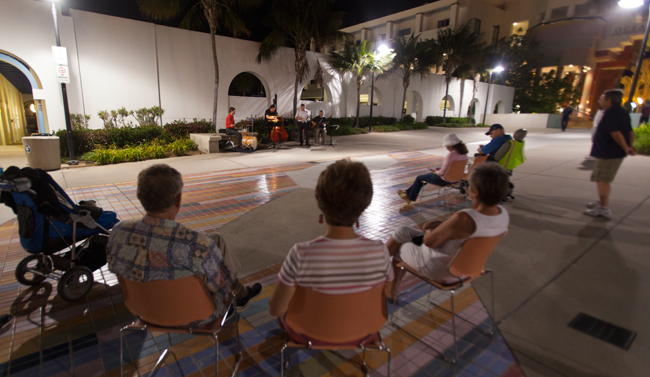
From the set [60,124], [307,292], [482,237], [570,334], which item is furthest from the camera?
[60,124]

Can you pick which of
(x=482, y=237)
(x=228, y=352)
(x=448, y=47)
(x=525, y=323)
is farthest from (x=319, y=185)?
(x=448, y=47)

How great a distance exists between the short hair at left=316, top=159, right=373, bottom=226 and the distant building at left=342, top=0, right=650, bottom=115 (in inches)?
1404

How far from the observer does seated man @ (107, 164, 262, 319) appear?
1574 mm

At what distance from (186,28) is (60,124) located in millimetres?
5942

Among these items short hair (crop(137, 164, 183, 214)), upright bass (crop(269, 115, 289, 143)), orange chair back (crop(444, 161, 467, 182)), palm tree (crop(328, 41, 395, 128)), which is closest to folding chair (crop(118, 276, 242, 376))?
short hair (crop(137, 164, 183, 214))

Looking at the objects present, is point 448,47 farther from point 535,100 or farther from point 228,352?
point 228,352

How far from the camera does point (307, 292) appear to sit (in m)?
1.41

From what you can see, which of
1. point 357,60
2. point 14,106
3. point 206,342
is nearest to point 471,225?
point 206,342

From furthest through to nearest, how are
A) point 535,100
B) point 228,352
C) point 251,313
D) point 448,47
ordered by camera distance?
point 535,100 → point 448,47 → point 251,313 → point 228,352

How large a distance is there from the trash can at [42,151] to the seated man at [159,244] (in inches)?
328

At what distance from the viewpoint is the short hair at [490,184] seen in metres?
2.01

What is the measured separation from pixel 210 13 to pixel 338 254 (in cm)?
1282

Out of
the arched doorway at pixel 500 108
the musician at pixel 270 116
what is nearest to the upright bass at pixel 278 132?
the musician at pixel 270 116

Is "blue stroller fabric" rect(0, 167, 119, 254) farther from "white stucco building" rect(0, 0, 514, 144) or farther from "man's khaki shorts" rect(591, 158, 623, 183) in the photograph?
"white stucco building" rect(0, 0, 514, 144)
